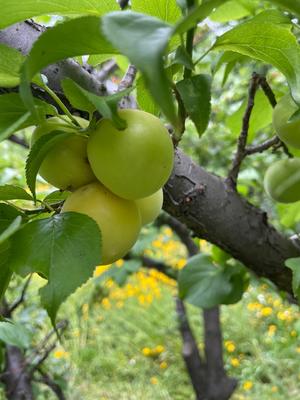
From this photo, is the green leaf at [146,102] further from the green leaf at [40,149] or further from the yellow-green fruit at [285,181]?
the yellow-green fruit at [285,181]

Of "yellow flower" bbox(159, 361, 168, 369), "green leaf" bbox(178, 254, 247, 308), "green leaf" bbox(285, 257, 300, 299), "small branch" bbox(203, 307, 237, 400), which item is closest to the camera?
"green leaf" bbox(285, 257, 300, 299)

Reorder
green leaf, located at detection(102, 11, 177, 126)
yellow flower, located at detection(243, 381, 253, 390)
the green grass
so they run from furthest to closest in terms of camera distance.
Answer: the green grass → yellow flower, located at detection(243, 381, 253, 390) → green leaf, located at detection(102, 11, 177, 126)

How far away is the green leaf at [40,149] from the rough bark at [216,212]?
6.6 inches

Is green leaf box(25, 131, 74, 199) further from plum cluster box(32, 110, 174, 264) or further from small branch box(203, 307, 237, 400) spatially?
small branch box(203, 307, 237, 400)

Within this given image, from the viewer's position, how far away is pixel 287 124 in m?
0.50

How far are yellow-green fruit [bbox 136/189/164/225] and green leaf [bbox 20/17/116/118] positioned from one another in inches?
6.0

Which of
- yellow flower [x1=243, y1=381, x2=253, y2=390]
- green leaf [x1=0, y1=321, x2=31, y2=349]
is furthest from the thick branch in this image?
yellow flower [x1=243, y1=381, x2=253, y2=390]

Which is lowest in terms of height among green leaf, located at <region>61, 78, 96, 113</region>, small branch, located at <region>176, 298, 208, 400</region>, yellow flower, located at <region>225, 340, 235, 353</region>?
yellow flower, located at <region>225, 340, 235, 353</region>

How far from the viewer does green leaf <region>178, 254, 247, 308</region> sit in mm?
889

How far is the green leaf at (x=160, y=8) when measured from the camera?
0.42 m

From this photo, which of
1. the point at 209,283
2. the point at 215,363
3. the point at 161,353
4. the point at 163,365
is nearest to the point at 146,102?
the point at 209,283

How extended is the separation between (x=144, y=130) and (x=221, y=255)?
62 cm

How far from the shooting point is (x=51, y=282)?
0.34m

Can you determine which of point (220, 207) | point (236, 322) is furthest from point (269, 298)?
point (220, 207)
